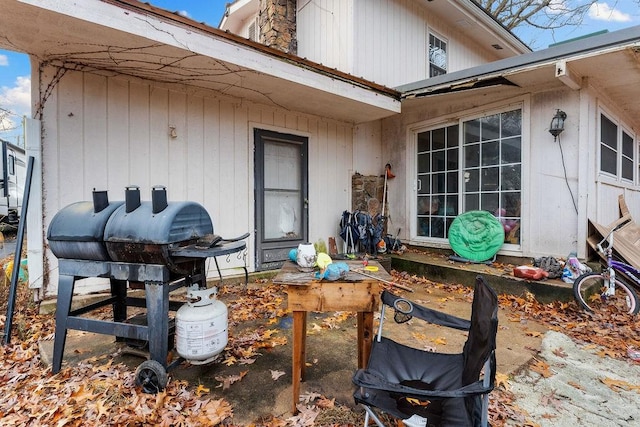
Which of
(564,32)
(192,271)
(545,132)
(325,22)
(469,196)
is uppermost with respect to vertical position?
(564,32)

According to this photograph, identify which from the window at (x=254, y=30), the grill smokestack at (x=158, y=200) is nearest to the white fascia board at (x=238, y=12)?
the window at (x=254, y=30)

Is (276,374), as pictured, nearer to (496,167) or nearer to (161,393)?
(161,393)

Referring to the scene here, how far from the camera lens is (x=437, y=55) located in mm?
7414

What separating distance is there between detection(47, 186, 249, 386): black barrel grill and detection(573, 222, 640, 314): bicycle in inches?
156

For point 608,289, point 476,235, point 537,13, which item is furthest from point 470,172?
point 537,13

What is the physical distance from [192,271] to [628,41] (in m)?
5.03

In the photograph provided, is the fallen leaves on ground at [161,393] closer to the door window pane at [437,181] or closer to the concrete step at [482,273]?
the concrete step at [482,273]

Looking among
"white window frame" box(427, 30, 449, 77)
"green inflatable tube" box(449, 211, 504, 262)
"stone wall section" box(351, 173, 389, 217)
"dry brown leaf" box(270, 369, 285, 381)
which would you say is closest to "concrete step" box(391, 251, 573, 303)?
"green inflatable tube" box(449, 211, 504, 262)

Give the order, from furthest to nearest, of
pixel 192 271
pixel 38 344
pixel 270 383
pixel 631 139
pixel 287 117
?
1. pixel 631 139
2. pixel 287 117
3. pixel 38 344
4. pixel 192 271
5. pixel 270 383

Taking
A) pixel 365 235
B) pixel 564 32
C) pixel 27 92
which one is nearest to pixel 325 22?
pixel 365 235

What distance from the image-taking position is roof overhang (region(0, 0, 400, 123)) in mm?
2572

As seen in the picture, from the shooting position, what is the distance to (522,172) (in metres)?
4.66

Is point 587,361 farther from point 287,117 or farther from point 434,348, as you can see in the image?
point 287,117

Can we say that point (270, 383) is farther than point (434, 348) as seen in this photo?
No
